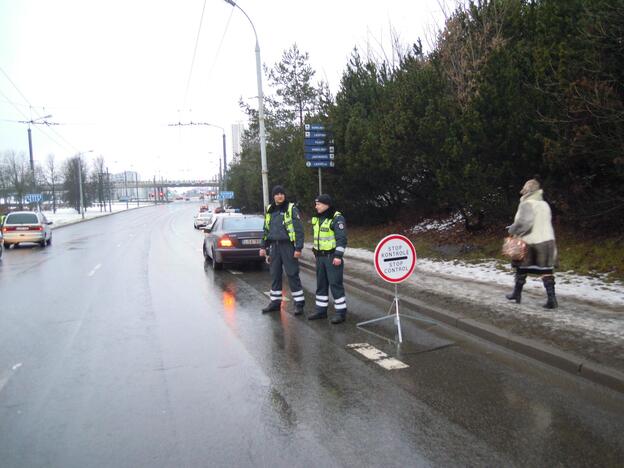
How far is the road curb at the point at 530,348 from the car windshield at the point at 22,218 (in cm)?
2031

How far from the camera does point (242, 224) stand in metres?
13.8

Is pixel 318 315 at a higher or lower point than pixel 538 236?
lower

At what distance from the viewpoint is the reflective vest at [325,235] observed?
281 inches

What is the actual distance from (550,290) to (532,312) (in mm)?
405

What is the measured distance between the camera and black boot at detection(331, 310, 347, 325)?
23.6 feet

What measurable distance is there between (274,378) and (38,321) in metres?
4.72

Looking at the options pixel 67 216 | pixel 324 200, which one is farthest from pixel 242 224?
pixel 67 216

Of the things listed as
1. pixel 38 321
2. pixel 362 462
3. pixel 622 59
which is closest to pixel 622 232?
pixel 622 59

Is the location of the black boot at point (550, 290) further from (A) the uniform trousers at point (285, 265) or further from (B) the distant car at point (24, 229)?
(B) the distant car at point (24, 229)

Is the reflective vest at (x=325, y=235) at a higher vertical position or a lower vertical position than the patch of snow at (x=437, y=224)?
higher

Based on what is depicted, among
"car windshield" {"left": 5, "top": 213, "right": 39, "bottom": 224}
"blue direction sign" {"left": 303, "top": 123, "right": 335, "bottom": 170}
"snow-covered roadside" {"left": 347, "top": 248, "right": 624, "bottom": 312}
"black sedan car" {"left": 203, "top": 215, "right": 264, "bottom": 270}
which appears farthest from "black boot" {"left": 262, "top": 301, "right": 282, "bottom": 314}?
"car windshield" {"left": 5, "top": 213, "right": 39, "bottom": 224}

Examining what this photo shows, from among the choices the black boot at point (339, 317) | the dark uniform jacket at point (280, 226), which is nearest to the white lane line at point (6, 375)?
the dark uniform jacket at point (280, 226)

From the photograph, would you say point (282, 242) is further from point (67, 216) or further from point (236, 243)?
point (67, 216)

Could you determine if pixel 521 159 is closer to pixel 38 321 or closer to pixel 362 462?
pixel 362 462
